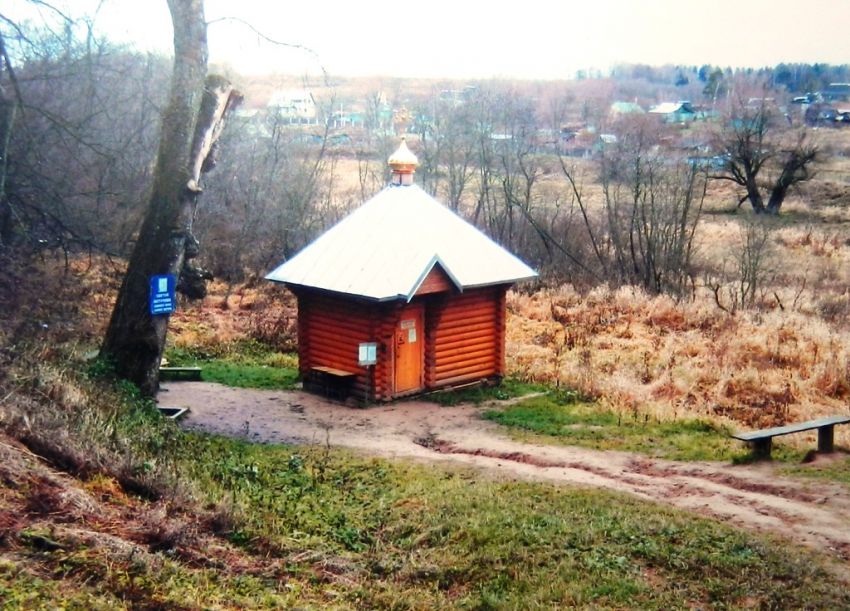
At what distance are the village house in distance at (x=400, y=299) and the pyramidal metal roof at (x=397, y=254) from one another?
20 mm

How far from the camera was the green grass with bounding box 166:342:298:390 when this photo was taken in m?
18.5

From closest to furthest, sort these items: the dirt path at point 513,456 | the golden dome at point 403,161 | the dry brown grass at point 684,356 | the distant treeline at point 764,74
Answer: the dirt path at point 513,456
the dry brown grass at point 684,356
the golden dome at point 403,161
the distant treeline at point 764,74

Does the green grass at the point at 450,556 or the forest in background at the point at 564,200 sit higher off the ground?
the forest in background at the point at 564,200

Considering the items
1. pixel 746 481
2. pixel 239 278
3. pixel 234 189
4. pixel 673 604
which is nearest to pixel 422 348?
pixel 746 481

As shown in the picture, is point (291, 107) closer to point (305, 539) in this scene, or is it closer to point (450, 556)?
point (305, 539)

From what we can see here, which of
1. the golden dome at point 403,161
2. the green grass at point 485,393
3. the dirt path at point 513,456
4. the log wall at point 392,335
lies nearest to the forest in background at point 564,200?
the green grass at point 485,393

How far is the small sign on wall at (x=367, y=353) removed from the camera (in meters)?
16.4

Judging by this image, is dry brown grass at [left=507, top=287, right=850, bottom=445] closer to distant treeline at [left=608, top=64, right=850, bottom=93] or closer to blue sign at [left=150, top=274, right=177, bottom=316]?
blue sign at [left=150, top=274, right=177, bottom=316]

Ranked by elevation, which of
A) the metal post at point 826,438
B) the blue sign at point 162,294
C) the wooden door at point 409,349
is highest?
the blue sign at point 162,294

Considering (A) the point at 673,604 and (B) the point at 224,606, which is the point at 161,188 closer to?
(B) the point at 224,606

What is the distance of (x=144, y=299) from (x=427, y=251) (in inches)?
206

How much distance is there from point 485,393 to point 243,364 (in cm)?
574

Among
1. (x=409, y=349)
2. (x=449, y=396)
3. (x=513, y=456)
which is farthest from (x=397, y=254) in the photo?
(x=513, y=456)

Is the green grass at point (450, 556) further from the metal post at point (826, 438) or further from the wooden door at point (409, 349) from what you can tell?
the wooden door at point (409, 349)
